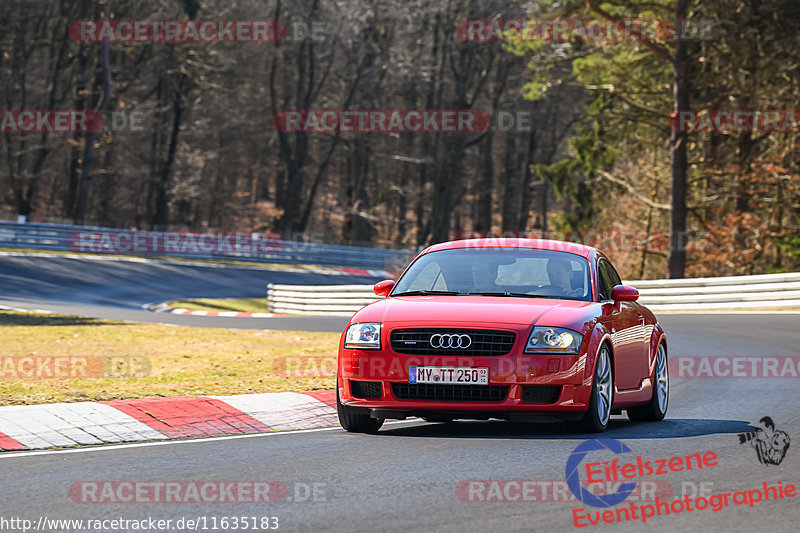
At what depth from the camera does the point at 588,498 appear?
264 inches

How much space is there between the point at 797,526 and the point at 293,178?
59.8 meters

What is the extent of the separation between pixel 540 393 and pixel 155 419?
319 cm

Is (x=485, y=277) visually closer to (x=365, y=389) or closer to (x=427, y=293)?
(x=427, y=293)

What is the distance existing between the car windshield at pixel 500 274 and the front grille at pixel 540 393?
117 cm

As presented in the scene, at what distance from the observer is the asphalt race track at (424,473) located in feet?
20.4

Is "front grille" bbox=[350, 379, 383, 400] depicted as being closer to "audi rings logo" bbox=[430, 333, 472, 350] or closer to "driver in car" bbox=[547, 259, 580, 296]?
"audi rings logo" bbox=[430, 333, 472, 350]

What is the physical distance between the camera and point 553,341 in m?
9.02

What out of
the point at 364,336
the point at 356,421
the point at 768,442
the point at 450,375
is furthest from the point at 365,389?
the point at 768,442

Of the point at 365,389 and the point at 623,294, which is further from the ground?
the point at 623,294

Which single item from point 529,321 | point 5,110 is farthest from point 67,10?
point 529,321

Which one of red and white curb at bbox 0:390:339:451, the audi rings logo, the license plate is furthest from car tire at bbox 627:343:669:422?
red and white curb at bbox 0:390:339:451

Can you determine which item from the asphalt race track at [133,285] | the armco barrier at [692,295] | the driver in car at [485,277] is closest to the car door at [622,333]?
the driver in car at [485,277]

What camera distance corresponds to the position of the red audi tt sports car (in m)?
8.97

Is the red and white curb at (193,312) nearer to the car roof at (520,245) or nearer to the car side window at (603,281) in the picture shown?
the car roof at (520,245)
